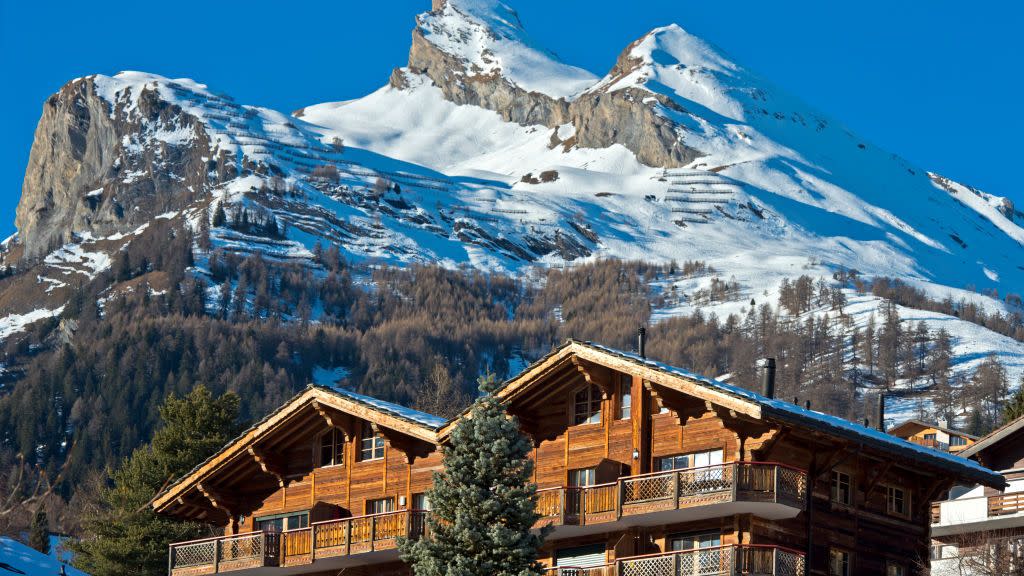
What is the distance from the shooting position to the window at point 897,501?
52750 millimetres

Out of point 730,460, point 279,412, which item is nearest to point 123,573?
point 279,412

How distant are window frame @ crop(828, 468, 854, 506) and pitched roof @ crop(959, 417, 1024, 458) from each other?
1368cm

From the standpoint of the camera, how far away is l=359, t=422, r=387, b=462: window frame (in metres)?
57.3

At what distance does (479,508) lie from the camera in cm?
4300

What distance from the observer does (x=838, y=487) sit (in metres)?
50.8

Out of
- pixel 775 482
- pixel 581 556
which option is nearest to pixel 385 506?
pixel 581 556

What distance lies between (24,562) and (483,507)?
2181 cm

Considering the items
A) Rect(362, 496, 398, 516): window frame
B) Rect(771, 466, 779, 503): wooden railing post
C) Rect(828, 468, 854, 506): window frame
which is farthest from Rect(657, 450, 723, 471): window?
Rect(362, 496, 398, 516): window frame

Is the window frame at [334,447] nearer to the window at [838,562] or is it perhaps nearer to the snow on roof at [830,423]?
the snow on roof at [830,423]

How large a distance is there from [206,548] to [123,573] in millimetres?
21968

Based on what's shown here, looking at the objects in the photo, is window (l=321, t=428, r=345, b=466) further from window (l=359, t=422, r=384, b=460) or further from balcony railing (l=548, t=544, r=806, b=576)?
balcony railing (l=548, t=544, r=806, b=576)

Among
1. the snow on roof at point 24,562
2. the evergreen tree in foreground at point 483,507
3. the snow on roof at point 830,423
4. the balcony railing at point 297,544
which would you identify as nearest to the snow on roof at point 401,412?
the balcony railing at point 297,544

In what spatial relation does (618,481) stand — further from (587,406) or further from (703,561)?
(587,406)

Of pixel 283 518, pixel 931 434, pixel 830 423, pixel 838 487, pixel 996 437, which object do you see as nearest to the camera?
pixel 830 423
